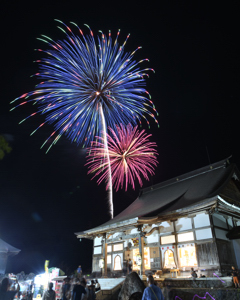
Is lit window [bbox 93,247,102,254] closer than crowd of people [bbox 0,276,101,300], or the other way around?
crowd of people [bbox 0,276,101,300]

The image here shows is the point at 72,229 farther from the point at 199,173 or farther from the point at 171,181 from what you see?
the point at 199,173

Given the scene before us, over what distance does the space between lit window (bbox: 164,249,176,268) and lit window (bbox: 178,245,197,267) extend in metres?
0.49

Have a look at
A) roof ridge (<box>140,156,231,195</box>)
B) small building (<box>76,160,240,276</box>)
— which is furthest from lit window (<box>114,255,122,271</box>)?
roof ridge (<box>140,156,231,195</box>)

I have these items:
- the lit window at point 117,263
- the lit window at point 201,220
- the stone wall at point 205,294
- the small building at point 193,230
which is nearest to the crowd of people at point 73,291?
the stone wall at point 205,294

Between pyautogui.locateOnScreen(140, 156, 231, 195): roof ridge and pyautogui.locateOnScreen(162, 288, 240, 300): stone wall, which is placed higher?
pyautogui.locateOnScreen(140, 156, 231, 195): roof ridge

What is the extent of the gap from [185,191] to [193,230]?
132 inches

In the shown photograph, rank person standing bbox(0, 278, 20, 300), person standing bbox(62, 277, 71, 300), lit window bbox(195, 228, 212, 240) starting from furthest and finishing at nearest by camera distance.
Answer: lit window bbox(195, 228, 212, 240), person standing bbox(62, 277, 71, 300), person standing bbox(0, 278, 20, 300)

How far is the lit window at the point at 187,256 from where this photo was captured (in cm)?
1246

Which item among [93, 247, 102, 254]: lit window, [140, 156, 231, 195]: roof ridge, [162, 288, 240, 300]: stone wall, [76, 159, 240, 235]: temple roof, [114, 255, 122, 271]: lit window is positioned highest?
[140, 156, 231, 195]: roof ridge

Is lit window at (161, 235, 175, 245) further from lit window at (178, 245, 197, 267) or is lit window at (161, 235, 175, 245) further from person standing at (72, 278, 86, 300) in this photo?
person standing at (72, 278, 86, 300)

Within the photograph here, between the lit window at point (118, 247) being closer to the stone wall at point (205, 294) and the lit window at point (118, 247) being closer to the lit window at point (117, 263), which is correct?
the lit window at point (117, 263)

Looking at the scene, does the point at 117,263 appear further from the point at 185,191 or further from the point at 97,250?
the point at 185,191

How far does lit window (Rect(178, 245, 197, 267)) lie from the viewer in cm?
1246

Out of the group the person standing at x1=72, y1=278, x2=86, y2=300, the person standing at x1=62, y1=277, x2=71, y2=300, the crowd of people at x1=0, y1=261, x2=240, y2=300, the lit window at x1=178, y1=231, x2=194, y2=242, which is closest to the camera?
the crowd of people at x1=0, y1=261, x2=240, y2=300
